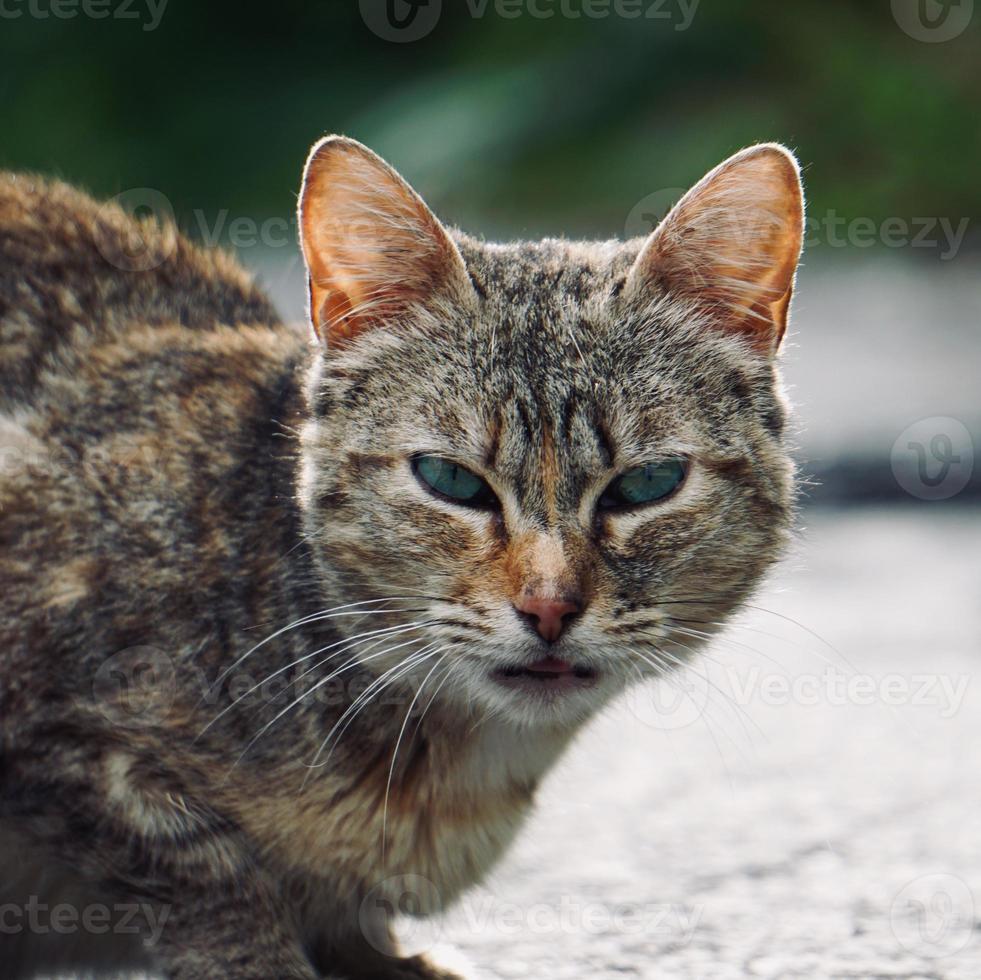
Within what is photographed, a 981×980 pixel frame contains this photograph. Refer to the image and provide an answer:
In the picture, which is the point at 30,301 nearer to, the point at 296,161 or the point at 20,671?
the point at 20,671

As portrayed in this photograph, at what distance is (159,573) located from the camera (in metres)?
2.77

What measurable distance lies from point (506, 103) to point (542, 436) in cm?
822

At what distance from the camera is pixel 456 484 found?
2.72 meters
